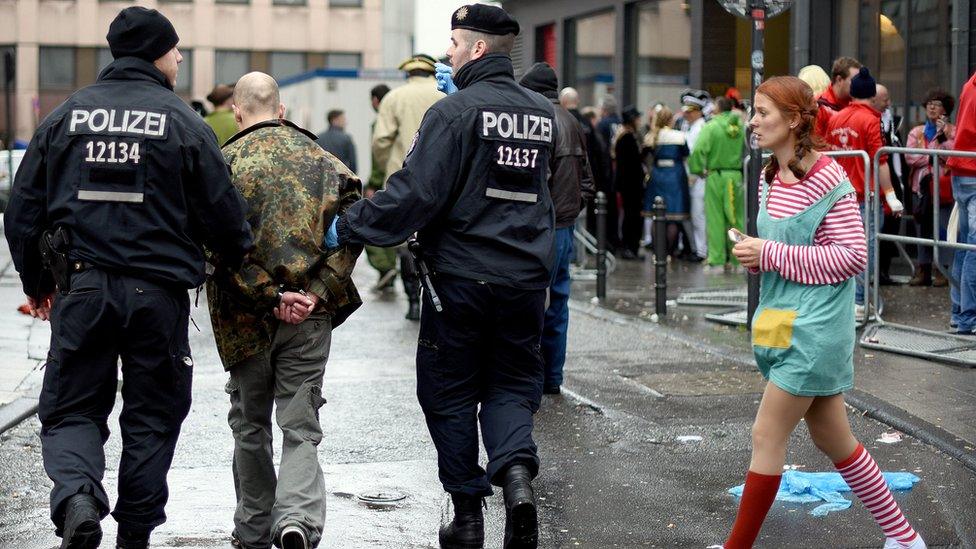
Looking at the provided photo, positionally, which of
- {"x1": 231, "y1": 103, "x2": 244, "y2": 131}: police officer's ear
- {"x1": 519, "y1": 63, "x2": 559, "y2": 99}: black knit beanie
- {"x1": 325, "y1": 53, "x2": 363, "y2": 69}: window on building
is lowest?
{"x1": 231, "y1": 103, "x2": 244, "y2": 131}: police officer's ear

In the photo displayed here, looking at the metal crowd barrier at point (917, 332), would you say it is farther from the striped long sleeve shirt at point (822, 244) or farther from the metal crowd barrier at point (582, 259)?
the metal crowd barrier at point (582, 259)

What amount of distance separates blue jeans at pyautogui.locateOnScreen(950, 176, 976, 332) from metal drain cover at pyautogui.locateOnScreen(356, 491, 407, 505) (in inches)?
212

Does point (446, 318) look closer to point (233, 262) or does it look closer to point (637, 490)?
point (233, 262)

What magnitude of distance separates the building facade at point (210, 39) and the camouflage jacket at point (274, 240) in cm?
5362

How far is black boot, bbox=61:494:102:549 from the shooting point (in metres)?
4.60

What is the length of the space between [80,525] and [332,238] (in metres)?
1.35

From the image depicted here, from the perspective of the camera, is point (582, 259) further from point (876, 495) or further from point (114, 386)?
point (114, 386)

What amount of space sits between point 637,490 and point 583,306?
6910 millimetres

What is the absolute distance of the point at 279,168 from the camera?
512cm

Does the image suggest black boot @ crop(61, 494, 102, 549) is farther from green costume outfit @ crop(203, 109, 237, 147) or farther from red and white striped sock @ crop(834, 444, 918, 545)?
green costume outfit @ crop(203, 109, 237, 147)

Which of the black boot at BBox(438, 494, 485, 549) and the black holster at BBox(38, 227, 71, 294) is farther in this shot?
the black boot at BBox(438, 494, 485, 549)

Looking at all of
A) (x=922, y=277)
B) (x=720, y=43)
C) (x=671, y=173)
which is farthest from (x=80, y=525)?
(x=720, y=43)

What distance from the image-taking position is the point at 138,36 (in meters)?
4.94

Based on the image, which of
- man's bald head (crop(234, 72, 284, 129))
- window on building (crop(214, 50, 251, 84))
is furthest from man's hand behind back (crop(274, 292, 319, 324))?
window on building (crop(214, 50, 251, 84))
